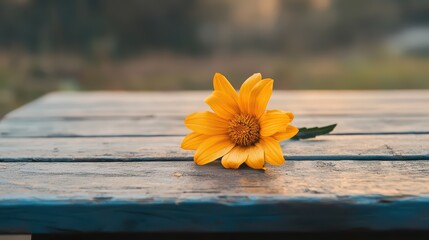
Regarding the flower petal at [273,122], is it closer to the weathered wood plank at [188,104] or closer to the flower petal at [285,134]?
the flower petal at [285,134]

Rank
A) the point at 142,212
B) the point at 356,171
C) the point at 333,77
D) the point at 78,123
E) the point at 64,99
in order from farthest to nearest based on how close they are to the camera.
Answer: the point at 333,77 → the point at 64,99 → the point at 78,123 → the point at 356,171 → the point at 142,212

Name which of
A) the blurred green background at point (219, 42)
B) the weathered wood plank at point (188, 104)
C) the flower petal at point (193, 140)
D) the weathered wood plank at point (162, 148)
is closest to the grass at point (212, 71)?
the blurred green background at point (219, 42)

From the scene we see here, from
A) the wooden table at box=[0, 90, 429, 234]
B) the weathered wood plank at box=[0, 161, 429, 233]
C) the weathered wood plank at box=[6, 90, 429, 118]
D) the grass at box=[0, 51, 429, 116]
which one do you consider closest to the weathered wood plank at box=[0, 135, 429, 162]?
the wooden table at box=[0, 90, 429, 234]

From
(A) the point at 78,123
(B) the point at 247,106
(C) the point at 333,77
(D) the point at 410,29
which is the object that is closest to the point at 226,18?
(C) the point at 333,77

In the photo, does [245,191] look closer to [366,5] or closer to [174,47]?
[174,47]

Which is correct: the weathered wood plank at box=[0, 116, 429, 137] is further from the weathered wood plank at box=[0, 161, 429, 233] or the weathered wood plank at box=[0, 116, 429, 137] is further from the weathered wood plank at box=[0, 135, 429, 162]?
the weathered wood plank at box=[0, 161, 429, 233]

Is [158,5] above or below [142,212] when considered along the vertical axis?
above

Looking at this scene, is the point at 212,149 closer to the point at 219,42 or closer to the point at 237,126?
the point at 237,126

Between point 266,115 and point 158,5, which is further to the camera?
point 158,5
